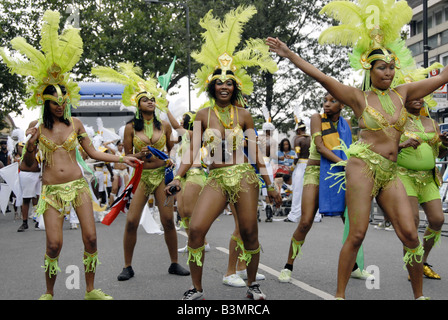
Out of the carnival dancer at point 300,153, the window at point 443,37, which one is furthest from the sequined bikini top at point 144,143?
the window at point 443,37

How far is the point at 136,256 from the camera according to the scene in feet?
25.6

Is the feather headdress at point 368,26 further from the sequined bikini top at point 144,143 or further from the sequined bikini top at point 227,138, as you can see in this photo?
the sequined bikini top at point 144,143

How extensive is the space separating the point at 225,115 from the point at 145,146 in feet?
5.75

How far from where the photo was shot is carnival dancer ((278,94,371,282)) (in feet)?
19.8

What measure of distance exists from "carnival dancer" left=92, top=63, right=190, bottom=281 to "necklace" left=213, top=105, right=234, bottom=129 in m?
1.35

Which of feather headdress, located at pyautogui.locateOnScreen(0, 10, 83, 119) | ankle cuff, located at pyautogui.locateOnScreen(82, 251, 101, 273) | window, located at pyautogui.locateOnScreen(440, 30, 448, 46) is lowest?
ankle cuff, located at pyautogui.locateOnScreen(82, 251, 101, 273)

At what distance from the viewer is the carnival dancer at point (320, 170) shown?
6.03 meters

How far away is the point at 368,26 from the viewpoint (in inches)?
183

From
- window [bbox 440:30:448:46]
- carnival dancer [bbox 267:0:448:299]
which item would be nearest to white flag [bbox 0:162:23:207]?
carnival dancer [bbox 267:0:448:299]

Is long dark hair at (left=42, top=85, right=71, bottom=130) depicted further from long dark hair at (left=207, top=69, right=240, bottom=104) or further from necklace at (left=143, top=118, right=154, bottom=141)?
necklace at (left=143, top=118, right=154, bottom=141)

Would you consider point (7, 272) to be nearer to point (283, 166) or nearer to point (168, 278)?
point (168, 278)

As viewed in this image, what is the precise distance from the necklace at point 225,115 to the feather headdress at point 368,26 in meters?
1.11
